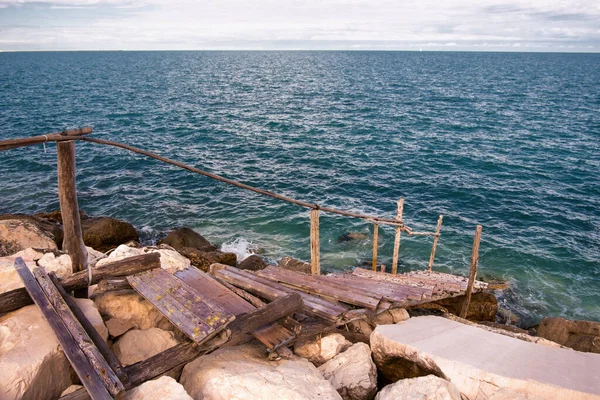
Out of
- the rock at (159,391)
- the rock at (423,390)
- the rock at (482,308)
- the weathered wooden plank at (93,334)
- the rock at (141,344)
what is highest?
the weathered wooden plank at (93,334)

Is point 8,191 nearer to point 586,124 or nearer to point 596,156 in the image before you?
point 596,156

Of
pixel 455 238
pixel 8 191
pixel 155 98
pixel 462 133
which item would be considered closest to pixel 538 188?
pixel 455 238

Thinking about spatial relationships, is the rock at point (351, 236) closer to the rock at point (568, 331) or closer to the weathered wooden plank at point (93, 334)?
the rock at point (568, 331)

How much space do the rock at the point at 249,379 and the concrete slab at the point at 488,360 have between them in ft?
5.71

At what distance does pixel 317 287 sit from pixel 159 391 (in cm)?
426

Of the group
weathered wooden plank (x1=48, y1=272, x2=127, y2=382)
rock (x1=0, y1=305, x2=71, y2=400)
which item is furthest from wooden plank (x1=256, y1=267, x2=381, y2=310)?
rock (x1=0, y1=305, x2=71, y2=400)

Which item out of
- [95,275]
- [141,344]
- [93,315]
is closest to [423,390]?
[141,344]

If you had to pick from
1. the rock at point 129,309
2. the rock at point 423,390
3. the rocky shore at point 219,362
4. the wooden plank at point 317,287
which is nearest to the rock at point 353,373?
the rocky shore at point 219,362

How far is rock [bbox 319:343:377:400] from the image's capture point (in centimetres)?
602

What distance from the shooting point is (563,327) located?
1238cm

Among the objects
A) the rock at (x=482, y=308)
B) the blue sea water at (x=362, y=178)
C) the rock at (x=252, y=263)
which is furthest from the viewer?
the blue sea water at (x=362, y=178)

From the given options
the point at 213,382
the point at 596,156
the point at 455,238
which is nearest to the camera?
the point at 213,382

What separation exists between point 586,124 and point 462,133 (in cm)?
1764

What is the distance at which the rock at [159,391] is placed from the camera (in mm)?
4473
